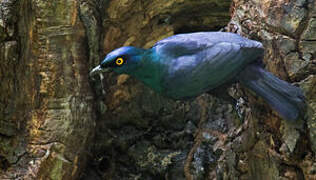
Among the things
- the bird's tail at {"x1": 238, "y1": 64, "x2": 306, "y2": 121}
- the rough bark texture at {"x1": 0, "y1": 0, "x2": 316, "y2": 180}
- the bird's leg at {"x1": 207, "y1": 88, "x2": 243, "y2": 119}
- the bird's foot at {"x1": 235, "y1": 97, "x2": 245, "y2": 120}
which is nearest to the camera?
the bird's tail at {"x1": 238, "y1": 64, "x2": 306, "y2": 121}

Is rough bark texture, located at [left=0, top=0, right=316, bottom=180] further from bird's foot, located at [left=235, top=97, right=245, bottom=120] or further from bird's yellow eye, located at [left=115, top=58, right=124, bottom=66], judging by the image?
bird's yellow eye, located at [left=115, top=58, right=124, bottom=66]

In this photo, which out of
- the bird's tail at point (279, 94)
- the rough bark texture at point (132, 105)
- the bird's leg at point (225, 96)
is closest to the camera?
the bird's tail at point (279, 94)

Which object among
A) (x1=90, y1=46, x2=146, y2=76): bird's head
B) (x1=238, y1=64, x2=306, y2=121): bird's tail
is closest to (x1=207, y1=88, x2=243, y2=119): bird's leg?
(x1=238, y1=64, x2=306, y2=121): bird's tail

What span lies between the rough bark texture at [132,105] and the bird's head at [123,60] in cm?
76

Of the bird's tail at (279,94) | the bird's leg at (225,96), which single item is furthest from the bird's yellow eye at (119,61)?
the bird's tail at (279,94)

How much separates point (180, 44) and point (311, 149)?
0.97 meters

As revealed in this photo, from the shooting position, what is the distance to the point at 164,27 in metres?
3.40

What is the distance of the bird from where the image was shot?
2.00 m

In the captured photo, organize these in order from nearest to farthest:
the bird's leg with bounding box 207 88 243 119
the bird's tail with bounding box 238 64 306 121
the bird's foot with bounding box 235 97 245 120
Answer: the bird's tail with bounding box 238 64 306 121 < the bird's leg with bounding box 207 88 243 119 < the bird's foot with bounding box 235 97 245 120

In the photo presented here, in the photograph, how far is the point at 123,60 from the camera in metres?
2.22

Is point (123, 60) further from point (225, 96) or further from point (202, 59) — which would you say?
point (225, 96)

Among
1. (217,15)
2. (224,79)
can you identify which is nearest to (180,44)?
(224,79)

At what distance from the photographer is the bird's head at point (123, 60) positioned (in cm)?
220

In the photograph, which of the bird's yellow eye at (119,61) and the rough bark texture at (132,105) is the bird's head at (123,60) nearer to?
the bird's yellow eye at (119,61)
